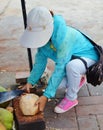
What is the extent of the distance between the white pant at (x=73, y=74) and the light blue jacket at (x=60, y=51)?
0.04m

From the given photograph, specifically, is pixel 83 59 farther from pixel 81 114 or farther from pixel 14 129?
pixel 14 129

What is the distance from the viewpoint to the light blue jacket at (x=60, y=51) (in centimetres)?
272

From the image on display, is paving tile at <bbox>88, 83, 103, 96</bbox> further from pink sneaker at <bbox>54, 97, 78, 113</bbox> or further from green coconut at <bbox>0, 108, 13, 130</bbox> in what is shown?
green coconut at <bbox>0, 108, 13, 130</bbox>

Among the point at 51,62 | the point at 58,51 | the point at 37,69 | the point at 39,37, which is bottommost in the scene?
the point at 51,62

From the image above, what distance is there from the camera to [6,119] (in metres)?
2.62

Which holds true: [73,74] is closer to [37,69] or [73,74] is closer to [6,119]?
[37,69]

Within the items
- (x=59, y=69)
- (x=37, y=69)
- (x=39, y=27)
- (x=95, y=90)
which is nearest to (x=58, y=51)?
(x=59, y=69)

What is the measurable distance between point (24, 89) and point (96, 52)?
2.28 ft

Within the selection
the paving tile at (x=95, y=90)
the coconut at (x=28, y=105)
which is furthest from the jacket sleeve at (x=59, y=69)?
the paving tile at (x=95, y=90)

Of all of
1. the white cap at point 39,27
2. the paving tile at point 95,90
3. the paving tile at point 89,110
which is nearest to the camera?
the white cap at point 39,27

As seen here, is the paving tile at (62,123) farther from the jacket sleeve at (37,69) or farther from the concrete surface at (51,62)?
the jacket sleeve at (37,69)

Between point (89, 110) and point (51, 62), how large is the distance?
108cm

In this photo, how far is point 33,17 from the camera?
262 cm

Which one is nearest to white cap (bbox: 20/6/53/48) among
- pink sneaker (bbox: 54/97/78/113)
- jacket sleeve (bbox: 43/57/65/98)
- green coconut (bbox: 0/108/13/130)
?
jacket sleeve (bbox: 43/57/65/98)
